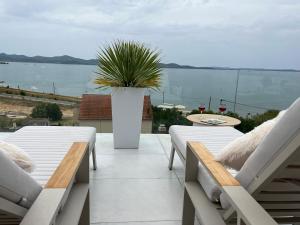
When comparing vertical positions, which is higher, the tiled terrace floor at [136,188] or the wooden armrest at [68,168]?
the wooden armrest at [68,168]

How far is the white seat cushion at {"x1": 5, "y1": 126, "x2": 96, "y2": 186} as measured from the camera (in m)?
1.93

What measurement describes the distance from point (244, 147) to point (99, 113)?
4.64 m

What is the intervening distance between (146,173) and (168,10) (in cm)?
384

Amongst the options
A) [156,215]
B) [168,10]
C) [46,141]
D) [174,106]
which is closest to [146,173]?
[156,215]


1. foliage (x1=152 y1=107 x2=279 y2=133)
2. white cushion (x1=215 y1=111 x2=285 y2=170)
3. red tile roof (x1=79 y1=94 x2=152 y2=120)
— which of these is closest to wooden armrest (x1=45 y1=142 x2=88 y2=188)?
white cushion (x1=215 y1=111 x2=285 y2=170)

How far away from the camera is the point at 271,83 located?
5.23 m

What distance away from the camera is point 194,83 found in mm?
5633

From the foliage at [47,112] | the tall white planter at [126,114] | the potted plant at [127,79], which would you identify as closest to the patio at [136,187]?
the tall white planter at [126,114]

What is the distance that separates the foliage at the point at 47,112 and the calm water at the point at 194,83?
33cm

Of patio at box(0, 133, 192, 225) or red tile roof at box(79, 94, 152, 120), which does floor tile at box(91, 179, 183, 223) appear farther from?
red tile roof at box(79, 94, 152, 120)

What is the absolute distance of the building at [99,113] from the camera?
197 inches

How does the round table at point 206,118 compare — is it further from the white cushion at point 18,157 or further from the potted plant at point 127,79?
the white cushion at point 18,157

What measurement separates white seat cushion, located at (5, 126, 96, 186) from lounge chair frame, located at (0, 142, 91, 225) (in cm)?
21

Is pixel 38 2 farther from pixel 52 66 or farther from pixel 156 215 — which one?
pixel 156 215
